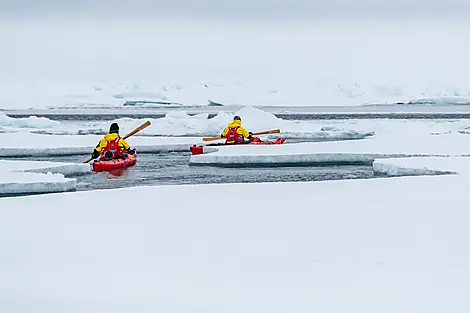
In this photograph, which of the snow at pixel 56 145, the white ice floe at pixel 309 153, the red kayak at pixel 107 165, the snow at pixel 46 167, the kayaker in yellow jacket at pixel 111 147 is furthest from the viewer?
the snow at pixel 56 145

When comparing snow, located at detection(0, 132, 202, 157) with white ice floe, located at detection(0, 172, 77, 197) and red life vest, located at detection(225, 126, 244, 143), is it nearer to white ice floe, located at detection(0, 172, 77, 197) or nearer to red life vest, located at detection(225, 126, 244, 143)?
red life vest, located at detection(225, 126, 244, 143)

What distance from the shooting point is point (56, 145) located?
18531 millimetres

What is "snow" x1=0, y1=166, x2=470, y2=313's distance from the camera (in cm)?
403

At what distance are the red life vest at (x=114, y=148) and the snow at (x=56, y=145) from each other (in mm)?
3600

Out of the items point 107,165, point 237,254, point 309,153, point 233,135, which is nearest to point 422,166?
point 309,153

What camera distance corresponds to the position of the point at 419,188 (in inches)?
328

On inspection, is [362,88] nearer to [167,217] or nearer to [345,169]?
[345,169]

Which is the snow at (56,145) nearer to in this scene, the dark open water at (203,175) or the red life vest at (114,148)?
the dark open water at (203,175)

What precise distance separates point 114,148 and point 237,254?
9.68 meters

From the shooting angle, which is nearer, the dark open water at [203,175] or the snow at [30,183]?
the snow at [30,183]

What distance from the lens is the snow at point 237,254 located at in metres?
4.03

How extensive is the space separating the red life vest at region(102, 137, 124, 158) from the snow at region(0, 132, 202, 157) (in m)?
3.60

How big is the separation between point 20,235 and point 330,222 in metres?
2.30

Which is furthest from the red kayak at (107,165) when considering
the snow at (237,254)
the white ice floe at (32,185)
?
the snow at (237,254)
